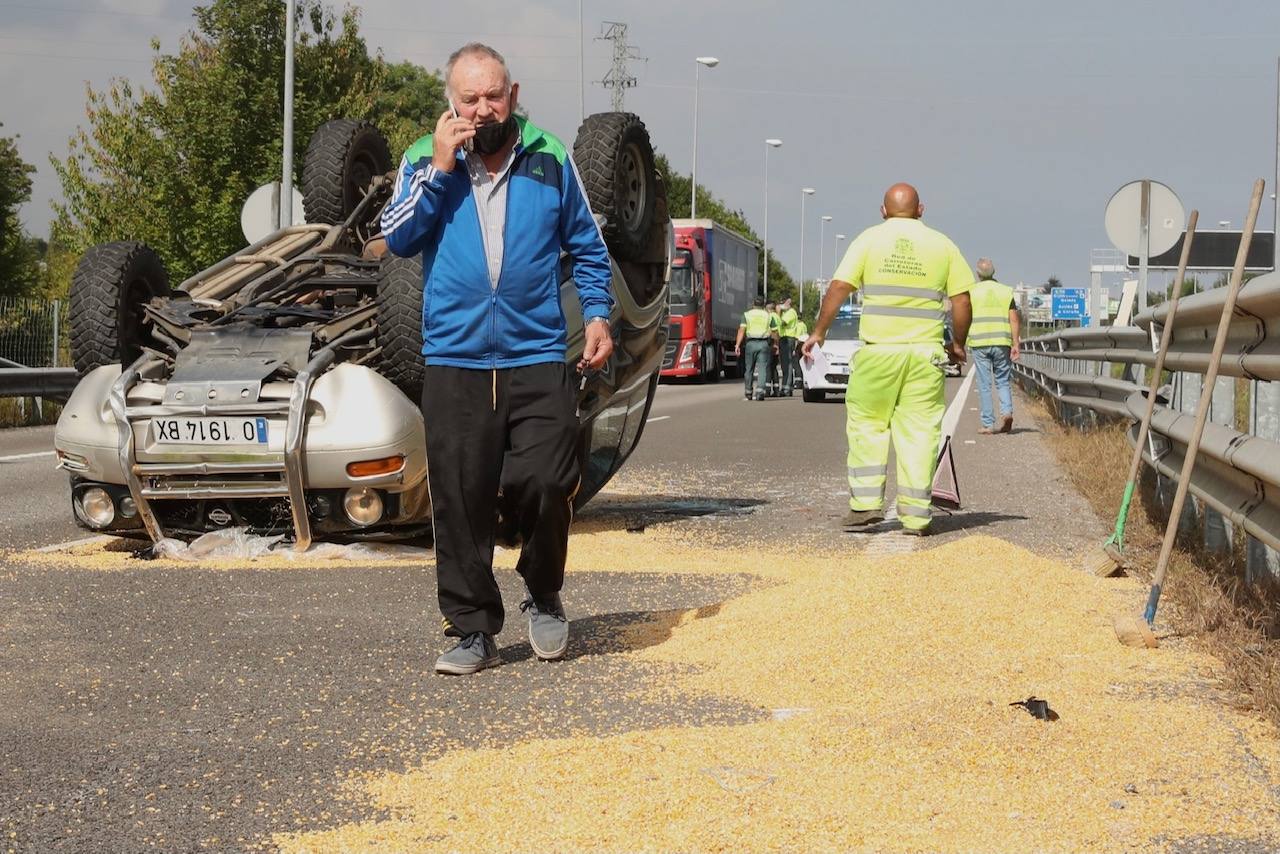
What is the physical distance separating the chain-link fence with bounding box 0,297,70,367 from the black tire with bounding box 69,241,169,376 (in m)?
17.3

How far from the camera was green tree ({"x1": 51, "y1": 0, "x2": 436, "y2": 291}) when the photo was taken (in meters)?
34.4

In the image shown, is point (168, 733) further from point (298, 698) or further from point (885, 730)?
point (885, 730)

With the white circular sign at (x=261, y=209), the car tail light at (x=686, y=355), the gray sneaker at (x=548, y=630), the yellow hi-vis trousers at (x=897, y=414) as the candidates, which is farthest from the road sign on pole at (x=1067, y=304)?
the gray sneaker at (x=548, y=630)

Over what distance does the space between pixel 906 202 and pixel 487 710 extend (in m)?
5.85

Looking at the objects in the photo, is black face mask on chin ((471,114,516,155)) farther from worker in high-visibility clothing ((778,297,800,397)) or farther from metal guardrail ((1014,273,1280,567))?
worker in high-visibility clothing ((778,297,800,397))

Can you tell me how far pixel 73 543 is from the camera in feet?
29.1

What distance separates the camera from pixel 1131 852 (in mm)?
3535

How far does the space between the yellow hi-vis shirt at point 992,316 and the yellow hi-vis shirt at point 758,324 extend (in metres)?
9.10

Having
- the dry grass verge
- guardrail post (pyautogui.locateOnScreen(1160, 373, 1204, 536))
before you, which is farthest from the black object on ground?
guardrail post (pyautogui.locateOnScreen(1160, 373, 1204, 536))

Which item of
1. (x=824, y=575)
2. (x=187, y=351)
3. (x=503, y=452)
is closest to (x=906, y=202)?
(x=824, y=575)

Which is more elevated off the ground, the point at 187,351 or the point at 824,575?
the point at 187,351

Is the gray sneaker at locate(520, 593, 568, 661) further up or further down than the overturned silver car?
further down

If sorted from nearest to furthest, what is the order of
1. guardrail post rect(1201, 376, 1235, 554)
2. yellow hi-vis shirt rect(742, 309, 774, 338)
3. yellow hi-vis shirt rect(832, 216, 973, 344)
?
guardrail post rect(1201, 376, 1235, 554) < yellow hi-vis shirt rect(832, 216, 973, 344) < yellow hi-vis shirt rect(742, 309, 774, 338)

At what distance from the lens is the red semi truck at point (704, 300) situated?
40438 millimetres
